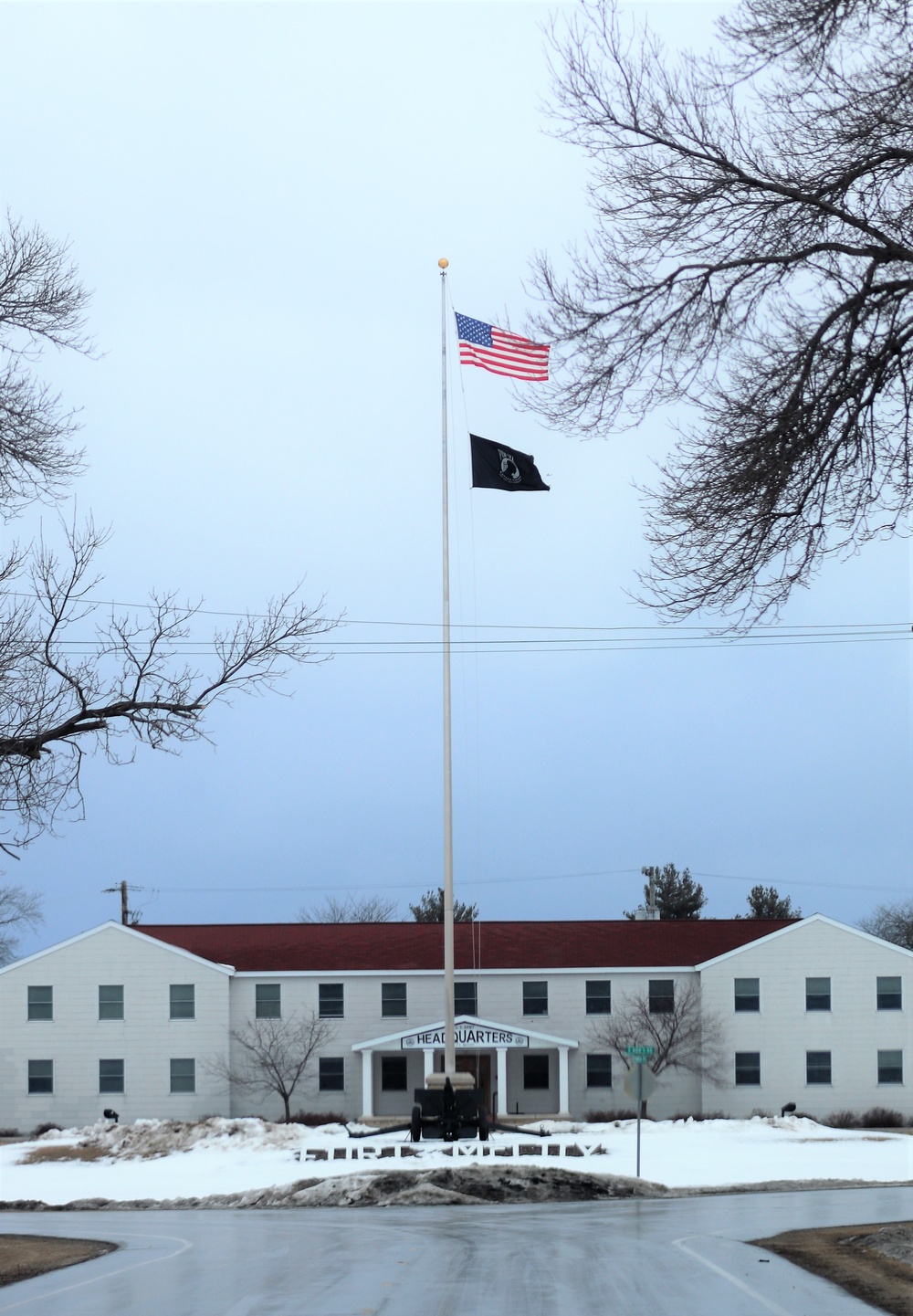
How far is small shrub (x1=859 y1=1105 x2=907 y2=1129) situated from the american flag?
29.3 meters

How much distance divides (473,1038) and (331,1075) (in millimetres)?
5103

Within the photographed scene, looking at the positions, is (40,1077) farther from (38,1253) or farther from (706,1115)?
(38,1253)

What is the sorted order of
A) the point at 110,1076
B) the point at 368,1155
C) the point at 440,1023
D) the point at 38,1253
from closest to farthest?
the point at 38,1253, the point at 368,1155, the point at 440,1023, the point at 110,1076

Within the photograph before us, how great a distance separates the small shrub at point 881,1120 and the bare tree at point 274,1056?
55.8 feet

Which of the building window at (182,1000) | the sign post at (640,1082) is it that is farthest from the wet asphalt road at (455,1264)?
the building window at (182,1000)

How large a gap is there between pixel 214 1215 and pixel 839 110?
2128 centimetres

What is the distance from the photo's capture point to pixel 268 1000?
4978 cm

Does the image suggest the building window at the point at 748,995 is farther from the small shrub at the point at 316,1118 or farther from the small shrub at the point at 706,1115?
the small shrub at the point at 316,1118

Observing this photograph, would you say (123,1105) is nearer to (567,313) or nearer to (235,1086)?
(235,1086)

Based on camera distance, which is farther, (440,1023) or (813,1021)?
(813,1021)

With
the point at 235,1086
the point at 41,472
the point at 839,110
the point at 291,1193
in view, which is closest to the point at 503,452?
the point at 291,1193

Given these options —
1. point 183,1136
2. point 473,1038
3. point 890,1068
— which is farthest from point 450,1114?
point 890,1068

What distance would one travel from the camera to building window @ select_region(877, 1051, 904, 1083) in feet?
159

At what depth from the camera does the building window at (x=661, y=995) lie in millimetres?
49406
